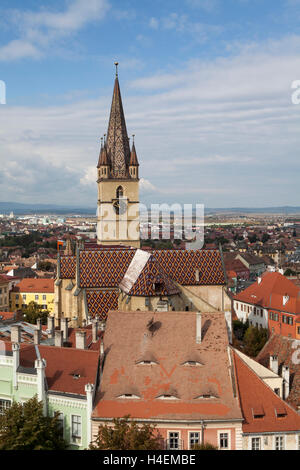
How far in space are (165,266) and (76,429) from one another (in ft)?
76.6

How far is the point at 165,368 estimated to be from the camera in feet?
103

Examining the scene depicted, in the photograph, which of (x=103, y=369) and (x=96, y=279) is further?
(x=96, y=279)

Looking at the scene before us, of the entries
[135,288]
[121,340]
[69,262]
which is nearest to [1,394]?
[121,340]

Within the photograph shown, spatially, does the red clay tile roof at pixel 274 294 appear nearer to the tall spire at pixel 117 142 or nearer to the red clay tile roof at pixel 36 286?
the tall spire at pixel 117 142

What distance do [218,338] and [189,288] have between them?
18.4 m

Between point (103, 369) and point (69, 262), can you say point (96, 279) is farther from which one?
point (103, 369)

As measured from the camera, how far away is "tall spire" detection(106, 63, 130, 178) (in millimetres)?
65125

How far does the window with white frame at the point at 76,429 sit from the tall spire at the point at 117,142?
38.7 meters

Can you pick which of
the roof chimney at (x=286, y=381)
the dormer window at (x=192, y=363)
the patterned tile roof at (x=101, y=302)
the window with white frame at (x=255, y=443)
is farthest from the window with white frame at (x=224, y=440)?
the patterned tile roof at (x=101, y=302)

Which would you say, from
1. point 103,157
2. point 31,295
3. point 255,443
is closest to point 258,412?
point 255,443

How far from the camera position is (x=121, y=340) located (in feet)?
108

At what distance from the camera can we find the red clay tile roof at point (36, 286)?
96812mm

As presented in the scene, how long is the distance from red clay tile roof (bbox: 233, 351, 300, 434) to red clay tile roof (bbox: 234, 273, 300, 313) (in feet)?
118

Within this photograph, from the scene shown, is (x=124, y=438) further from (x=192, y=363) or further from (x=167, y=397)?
(x=192, y=363)
